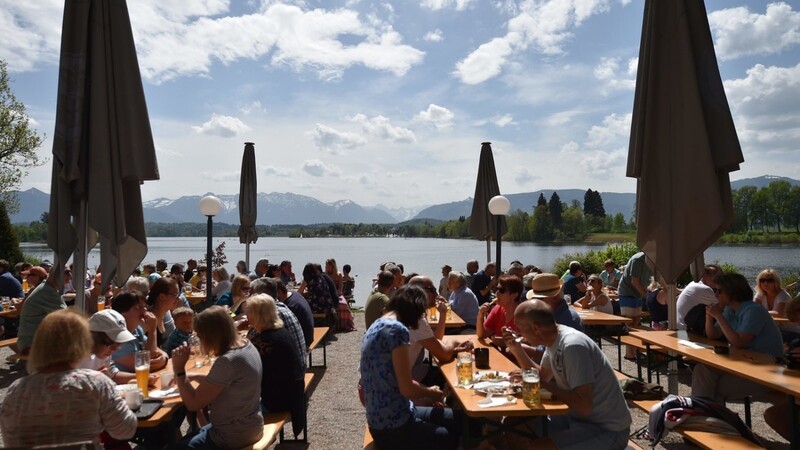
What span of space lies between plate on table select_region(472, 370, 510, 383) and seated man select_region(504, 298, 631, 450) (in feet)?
1.34

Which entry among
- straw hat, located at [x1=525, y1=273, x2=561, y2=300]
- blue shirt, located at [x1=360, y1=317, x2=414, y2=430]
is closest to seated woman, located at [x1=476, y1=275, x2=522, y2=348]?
straw hat, located at [x1=525, y1=273, x2=561, y2=300]

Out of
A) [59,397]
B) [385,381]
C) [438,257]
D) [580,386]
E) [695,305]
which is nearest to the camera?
[59,397]

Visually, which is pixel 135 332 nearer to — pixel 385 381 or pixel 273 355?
pixel 273 355

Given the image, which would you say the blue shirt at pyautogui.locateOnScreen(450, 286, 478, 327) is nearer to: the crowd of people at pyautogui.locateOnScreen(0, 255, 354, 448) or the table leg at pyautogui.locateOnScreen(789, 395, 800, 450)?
the crowd of people at pyautogui.locateOnScreen(0, 255, 354, 448)

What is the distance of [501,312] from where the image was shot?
4977mm

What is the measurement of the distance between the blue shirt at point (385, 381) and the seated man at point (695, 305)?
3042mm

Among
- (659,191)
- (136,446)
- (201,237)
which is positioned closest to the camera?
(659,191)

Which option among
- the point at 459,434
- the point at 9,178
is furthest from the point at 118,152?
the point at 9,178

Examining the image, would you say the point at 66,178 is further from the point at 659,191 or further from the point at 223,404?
the point at 659,191

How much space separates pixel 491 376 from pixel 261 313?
1651 mm

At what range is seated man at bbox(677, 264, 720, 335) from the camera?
479 centimetres

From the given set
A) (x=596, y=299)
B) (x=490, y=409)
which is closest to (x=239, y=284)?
(x=490, y=409)

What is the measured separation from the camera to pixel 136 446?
14.4 feet

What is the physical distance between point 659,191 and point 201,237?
15663 centimetres
